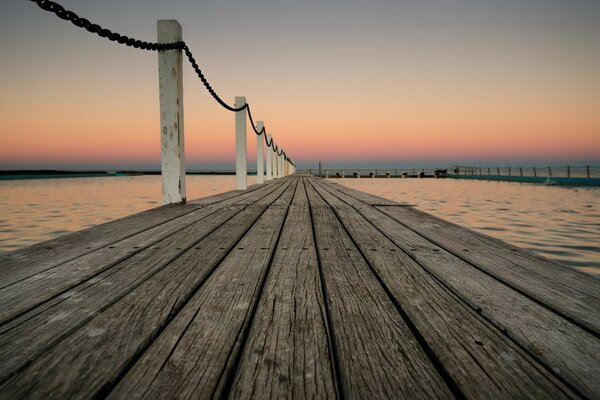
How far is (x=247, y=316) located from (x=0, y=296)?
0.95 m

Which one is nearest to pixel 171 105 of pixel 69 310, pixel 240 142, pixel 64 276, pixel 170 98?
pixel 170 98

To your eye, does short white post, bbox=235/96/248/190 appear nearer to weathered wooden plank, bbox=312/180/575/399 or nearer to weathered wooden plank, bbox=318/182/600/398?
weathered wooden plank, bbox=318/182/600/398

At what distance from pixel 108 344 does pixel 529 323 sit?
4.12 ft

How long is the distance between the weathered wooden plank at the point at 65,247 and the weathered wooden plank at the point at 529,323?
1.84 m

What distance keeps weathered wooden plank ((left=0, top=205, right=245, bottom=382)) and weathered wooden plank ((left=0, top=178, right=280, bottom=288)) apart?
1.11ft

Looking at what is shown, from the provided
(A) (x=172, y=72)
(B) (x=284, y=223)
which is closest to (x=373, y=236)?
(B) (x=284, y=223)

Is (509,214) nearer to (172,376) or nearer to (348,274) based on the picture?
(348,274)

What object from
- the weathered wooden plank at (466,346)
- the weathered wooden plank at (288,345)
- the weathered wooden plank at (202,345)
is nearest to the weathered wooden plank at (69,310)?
the weathered wooden plank at (202,345)

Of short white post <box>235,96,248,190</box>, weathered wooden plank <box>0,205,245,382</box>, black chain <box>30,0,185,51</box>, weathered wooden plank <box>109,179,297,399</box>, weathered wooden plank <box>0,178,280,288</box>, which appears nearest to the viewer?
weathered wooden plank <box>109,179,297,399</box>

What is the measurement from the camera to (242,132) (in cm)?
734

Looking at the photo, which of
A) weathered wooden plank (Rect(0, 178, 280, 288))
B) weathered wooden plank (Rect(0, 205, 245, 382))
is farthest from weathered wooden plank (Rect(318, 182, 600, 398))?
weathered wooden plank (Rect(0, 178, 280, 288))

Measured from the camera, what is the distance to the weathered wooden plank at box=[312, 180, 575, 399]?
77 cm

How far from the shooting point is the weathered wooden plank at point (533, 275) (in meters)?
1.21

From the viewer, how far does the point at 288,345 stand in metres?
0.93
